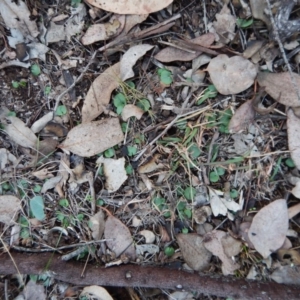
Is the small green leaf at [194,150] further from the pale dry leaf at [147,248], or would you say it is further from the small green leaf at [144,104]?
the pale dry leaf at [147,248]

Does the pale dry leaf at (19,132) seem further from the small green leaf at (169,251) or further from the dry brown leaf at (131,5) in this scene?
the small green leaf at (169,251)

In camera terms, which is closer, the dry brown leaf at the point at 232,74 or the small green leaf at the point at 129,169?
the dry brown leaf at the point at 232,74

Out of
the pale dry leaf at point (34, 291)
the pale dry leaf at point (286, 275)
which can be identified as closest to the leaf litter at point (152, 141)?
the pale dry leaf at point (286, 275)

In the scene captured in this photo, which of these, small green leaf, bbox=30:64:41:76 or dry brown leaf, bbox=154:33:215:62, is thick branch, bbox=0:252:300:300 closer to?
small green leaf, bbox=30:64:41:76

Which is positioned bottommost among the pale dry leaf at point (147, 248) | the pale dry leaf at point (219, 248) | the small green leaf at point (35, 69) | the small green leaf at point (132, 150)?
the pale dry leaf at point (219, 248)

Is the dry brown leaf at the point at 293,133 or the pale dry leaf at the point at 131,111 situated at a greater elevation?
the pale dry leaf at the point at 131,111

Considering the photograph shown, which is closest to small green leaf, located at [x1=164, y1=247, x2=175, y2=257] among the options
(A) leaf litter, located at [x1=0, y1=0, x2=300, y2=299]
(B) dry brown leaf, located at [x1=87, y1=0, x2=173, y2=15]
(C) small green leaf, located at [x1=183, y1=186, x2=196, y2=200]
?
(A) leaf litter, located at [x1=0, y1=0, x2=300, y2=299]

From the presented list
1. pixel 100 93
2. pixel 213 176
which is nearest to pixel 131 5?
pixel 100 93

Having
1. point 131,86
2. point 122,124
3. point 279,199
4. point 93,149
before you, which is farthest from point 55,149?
point 279,199
